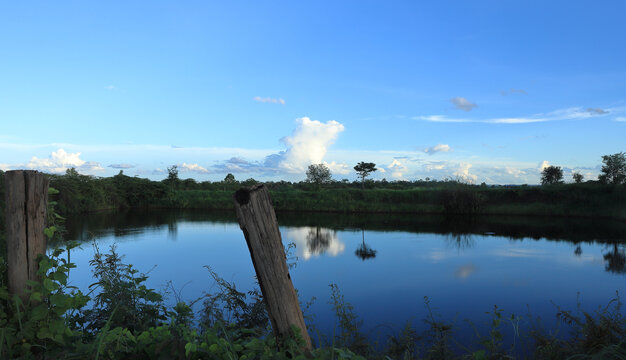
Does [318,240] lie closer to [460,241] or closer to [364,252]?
[364,252]

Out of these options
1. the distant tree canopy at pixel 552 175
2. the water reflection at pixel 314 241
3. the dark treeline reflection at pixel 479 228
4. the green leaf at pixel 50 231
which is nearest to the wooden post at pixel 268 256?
the green leaf at pixel 50 231

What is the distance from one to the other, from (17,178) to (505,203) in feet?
75.4

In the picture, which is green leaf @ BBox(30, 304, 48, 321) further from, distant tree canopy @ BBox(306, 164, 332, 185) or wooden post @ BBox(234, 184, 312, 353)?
distant tree canopy @ BBox(306, 164, 332, 185)

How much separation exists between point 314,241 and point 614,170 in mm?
18067

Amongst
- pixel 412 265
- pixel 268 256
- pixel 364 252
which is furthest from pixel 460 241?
pixel 268 256

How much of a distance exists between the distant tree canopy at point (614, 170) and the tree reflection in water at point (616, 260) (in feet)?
35.3

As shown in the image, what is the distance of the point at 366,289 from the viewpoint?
7078 mm

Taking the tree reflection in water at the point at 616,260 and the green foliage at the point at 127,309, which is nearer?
the green foliage at the point at 127,309

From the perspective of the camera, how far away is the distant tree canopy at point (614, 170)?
63.3ft

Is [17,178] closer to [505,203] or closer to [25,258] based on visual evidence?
[25,258]

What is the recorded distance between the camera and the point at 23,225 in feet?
7.06

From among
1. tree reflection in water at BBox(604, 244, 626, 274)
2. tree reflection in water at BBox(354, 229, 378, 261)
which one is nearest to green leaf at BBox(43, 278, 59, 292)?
tree reflection in water at BBox(354, 229, 378, 261)

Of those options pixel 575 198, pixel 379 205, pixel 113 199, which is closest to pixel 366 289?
pixel 379 205

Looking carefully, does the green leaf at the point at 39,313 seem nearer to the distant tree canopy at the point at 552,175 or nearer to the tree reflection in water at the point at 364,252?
the tree reflection in water at the point at 364,252
